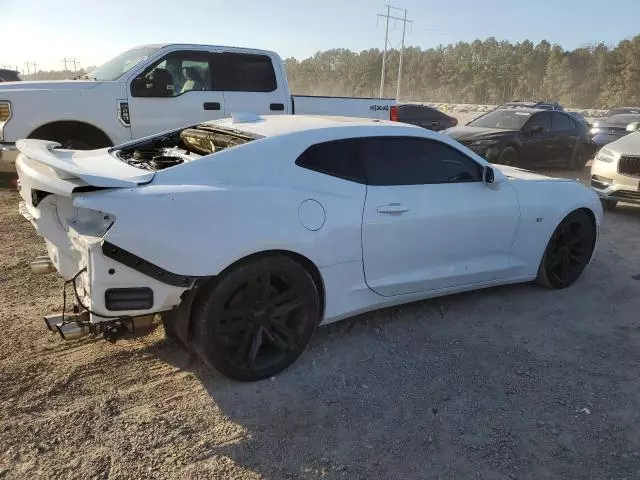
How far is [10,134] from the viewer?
688cm

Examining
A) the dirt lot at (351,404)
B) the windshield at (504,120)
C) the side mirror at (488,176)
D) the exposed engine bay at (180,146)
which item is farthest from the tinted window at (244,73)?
the windshield at (504,120)

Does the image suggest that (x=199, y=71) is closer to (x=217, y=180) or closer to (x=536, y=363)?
(x=217, y=180)

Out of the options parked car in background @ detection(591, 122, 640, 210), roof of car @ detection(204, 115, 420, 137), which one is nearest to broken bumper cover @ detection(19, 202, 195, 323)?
roof of car @ detection(204, 115, 420, 137)

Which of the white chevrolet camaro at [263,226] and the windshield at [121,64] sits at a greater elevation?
the windshield at [121,64]

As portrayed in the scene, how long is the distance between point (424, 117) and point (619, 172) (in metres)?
9.91

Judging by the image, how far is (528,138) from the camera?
1162cm

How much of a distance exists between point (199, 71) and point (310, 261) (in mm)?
5125

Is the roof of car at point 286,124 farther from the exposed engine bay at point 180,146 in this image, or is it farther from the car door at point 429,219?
the car door at point 429,219

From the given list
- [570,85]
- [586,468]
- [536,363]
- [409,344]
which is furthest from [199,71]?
[570,85]

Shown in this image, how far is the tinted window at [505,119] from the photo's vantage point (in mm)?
11719

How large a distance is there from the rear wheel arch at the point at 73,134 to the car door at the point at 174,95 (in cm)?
45

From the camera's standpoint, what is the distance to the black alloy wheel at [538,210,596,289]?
4895 millimetres

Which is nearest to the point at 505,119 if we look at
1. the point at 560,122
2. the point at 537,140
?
the point at 537,140

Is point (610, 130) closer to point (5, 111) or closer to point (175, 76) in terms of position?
point (175, 76)
